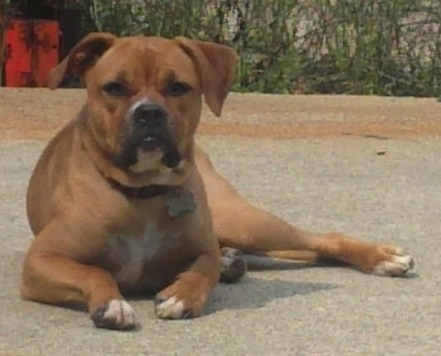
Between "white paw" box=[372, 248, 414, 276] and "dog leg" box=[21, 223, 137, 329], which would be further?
"white paw" box=[372, 248, 414, 276]

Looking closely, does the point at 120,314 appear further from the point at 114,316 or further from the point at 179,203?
the point at 179,203

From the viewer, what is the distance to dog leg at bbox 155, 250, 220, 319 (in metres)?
5.51

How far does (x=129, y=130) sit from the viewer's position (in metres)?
5.54

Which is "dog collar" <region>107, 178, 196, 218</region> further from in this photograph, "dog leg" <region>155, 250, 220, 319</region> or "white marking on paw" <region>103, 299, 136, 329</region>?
"white marking on paw" <region>103, 299, 136, 329</region>

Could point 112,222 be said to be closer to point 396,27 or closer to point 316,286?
point 316,286

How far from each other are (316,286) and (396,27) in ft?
28.3

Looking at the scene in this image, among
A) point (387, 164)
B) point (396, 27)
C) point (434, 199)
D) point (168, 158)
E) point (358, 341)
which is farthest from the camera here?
point (396, 27)

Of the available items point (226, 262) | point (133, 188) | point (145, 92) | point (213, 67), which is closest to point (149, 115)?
point (145, 92)

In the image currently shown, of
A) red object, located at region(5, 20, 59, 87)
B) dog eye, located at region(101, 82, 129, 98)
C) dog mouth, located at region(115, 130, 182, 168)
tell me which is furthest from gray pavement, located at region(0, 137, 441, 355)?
red object, located at region(5, 20, 59, 87)

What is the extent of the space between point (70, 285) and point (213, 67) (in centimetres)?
108

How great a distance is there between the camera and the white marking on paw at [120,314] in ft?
17.4

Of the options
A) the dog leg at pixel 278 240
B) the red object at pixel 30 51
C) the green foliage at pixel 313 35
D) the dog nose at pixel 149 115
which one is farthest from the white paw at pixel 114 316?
the green foliage at pixel 313 35

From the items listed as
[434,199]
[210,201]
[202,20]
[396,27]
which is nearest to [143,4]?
[202,20]

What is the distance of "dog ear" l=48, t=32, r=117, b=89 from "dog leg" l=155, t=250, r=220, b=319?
2.93ft
